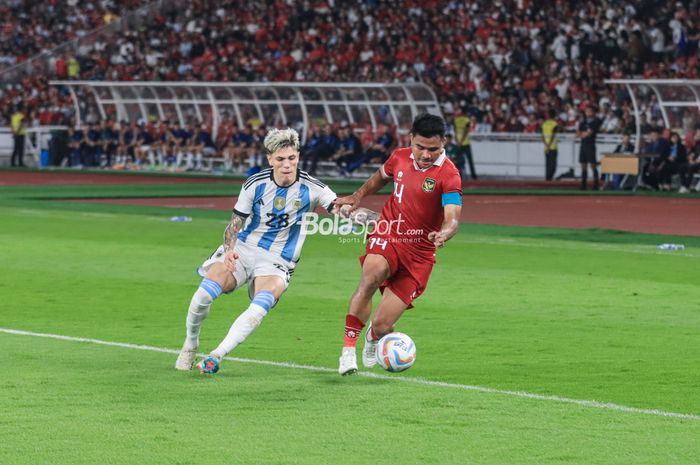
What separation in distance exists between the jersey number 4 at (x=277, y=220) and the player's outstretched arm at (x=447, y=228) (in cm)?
113

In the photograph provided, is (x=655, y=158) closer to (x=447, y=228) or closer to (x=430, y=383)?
(x=447, y=228)

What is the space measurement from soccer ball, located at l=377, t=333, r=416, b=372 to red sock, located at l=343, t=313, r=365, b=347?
24 centimetres

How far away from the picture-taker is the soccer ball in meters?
9.87

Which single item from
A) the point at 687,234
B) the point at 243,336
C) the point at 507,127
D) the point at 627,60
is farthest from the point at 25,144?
the point at 243,336

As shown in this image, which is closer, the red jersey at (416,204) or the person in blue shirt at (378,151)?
the red jersey at (416,204)

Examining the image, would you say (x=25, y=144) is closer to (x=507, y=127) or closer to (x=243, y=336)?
(x=507, y=127)

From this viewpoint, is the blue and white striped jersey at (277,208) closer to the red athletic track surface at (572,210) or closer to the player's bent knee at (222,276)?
the player's bent knee at (222,276)

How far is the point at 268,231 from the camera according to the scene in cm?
1047

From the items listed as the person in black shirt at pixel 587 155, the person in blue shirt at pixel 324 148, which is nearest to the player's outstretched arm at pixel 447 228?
the person in black shirt at pixel 587 155

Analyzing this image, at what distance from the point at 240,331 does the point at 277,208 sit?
0.99 m

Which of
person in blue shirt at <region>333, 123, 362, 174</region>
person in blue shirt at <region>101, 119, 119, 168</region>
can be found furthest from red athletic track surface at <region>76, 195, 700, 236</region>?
person in blue shirt at <region>101, 119, 119, 168</region>

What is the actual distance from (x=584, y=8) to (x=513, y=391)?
123 ft

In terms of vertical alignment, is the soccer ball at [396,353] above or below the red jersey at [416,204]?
below

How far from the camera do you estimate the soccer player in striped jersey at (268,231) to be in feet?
33.6
